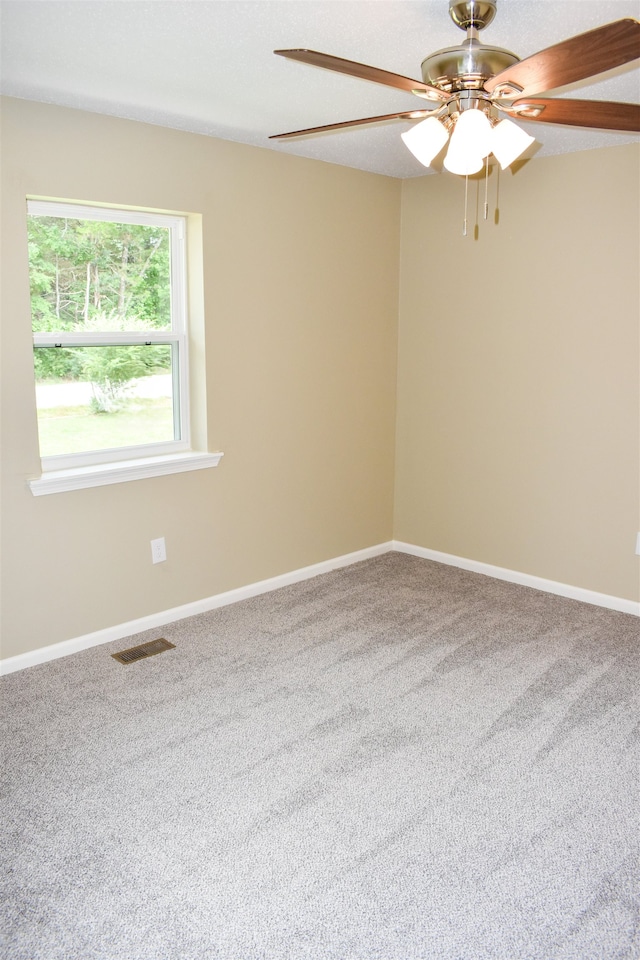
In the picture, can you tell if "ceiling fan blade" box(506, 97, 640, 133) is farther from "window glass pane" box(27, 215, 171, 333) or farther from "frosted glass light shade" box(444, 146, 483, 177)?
"window glass pane" box(27, 215, 171, 333)

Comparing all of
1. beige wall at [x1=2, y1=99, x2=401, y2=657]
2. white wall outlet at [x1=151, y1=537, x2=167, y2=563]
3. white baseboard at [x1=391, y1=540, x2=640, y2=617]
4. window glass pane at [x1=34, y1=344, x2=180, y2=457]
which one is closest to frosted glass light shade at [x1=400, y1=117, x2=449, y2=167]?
beige wall at [x1=2, y1=99, x2=401, y2=657]

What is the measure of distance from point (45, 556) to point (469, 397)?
2481 mm

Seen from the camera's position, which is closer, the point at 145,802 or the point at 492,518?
the point at 145,802

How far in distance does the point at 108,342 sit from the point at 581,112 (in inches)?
85.4

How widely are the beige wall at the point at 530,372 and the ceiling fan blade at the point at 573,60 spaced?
205 cm

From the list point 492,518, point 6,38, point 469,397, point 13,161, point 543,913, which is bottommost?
point 543,913

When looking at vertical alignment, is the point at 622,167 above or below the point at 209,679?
above

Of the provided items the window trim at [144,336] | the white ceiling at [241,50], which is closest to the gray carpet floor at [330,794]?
the window trim at [144,336]

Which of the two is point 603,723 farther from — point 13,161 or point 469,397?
point 13,161

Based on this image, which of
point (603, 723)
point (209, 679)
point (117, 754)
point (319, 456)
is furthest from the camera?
point (319, 456)

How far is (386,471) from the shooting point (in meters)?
4.79

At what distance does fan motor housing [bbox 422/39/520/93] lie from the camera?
1970 mm

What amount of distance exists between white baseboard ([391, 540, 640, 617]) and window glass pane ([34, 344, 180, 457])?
6.02 ft

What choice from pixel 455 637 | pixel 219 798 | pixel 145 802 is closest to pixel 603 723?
pixel 455 637
